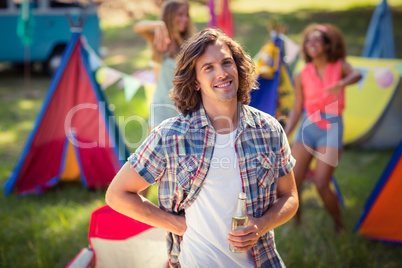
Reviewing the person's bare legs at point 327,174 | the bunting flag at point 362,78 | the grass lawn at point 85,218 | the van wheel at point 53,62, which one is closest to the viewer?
the grass lawn at point 85,218

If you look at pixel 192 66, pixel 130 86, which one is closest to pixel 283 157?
pixel 192 66

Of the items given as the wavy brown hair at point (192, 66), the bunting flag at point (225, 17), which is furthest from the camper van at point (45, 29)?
the wavy brown hair at point (192, 66)

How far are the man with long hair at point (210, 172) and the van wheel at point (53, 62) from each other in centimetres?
867

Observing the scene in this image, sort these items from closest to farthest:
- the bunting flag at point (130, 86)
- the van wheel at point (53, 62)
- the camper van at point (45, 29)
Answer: the bunting flag at point (130, 86) < the camper van at point (45, 29) < the van wheel at point (53, 62)

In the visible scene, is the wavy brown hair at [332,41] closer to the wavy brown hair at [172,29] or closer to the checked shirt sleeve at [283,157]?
the wavy brown hair at [172,29]

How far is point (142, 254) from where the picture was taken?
2479 millimetres

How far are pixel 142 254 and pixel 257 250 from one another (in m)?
0.83

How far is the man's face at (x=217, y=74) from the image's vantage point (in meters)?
1.90

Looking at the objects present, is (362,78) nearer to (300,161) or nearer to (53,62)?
(300,161)

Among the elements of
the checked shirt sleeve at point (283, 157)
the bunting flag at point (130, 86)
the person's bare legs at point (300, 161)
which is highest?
the checked shirt sleeve at point (283, 157)

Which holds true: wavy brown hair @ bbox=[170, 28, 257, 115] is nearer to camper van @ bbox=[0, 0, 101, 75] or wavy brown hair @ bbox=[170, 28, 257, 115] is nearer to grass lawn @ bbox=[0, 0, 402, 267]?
grass lawn @ bbox=[0, 0, 402, 267]

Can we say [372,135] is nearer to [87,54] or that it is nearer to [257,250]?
[87,54]

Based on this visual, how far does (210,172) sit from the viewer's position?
1.82m

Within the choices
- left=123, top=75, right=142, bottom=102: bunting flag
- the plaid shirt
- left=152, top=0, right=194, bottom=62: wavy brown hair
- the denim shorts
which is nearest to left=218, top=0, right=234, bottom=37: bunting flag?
left=123, top=75, right=142, bottom=102: bunting flag
